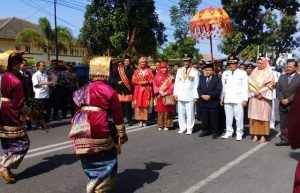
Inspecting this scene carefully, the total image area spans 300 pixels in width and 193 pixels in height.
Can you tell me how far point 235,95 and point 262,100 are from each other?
0.59 meters

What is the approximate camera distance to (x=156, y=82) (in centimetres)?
1091

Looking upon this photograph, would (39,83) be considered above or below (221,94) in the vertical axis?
above

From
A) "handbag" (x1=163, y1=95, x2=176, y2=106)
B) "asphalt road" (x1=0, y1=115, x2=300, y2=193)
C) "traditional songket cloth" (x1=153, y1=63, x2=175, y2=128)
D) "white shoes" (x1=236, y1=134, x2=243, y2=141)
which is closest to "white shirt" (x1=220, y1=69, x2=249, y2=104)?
"white shoes" (x1=236, y1=134, x2=243, y2=141)

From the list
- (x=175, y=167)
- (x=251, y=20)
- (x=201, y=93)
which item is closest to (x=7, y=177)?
(x=175, y=167)

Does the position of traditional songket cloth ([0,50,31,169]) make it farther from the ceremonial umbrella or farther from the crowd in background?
the ceremonial umbrella

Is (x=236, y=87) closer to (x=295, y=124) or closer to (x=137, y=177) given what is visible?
(x=137, y=177)

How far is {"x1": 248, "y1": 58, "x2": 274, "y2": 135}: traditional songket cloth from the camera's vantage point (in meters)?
8.99

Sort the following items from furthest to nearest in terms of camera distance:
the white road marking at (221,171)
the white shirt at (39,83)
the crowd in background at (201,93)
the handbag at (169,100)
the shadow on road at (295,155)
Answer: the white shirt at (39,83)
the handbag at (169,100)
the crowd in background at (201,93)
the shadow on road at (295,155)
the white road marking at (221,171)

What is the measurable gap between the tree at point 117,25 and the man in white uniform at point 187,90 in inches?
473

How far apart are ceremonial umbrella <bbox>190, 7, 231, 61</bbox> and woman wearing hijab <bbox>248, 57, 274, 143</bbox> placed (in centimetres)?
420

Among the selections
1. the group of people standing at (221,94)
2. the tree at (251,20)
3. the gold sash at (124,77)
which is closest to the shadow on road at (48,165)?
the group of people standing at (221,94)

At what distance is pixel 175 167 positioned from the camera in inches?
267

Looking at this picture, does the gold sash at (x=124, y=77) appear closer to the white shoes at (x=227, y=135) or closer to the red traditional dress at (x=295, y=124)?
the white shoes at (x=227, y=135)

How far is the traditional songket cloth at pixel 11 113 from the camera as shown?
596 cm
